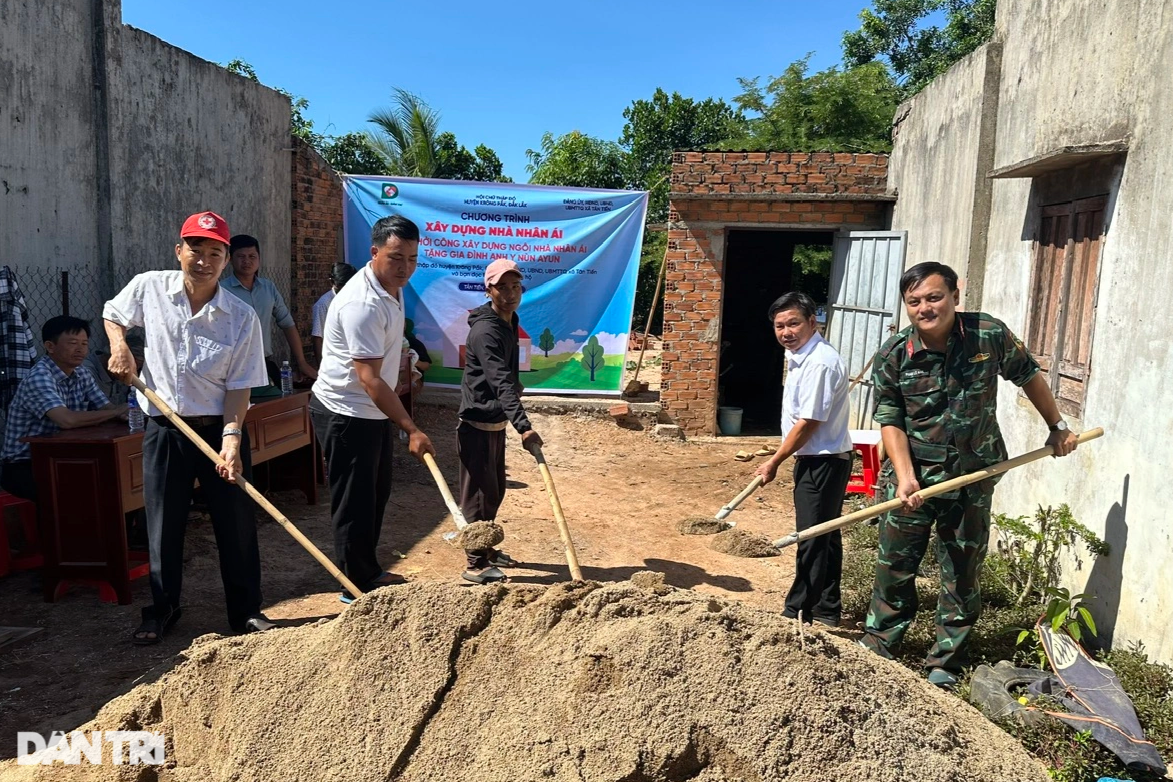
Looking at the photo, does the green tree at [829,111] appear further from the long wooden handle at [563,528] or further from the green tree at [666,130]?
the long wooden handle at [563,528]

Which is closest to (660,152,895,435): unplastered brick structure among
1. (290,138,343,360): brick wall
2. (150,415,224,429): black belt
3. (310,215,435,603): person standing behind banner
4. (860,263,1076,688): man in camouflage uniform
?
(290,138,343,360): brick wall

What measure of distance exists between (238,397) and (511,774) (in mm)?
2217

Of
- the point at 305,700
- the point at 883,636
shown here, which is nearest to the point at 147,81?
the point at 305,700

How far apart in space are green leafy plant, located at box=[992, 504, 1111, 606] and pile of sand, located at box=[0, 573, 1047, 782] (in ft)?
5.52

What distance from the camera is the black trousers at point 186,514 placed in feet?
12.1

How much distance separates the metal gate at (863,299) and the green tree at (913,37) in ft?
43.2

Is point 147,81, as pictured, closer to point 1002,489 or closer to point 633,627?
point 633,627

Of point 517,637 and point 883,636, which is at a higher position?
point 517,637

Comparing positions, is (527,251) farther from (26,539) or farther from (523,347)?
(26,539)

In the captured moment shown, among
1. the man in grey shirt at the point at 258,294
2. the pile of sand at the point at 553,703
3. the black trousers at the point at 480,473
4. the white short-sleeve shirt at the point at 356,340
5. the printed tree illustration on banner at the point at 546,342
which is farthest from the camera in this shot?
the printed tree illustration on banner at the point at 546,342

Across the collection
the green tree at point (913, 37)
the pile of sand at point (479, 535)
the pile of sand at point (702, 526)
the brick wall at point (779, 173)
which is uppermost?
the green tree at point (913, 37)

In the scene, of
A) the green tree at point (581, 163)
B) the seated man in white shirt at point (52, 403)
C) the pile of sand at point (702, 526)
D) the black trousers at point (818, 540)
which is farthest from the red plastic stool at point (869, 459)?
the green tree at point (581, 163)

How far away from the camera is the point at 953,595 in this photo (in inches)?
143

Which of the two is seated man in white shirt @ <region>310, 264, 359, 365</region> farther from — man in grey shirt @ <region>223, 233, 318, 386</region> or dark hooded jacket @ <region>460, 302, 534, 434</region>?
dark hooded jacket @ <region>460, 302, 534, 434</region>
